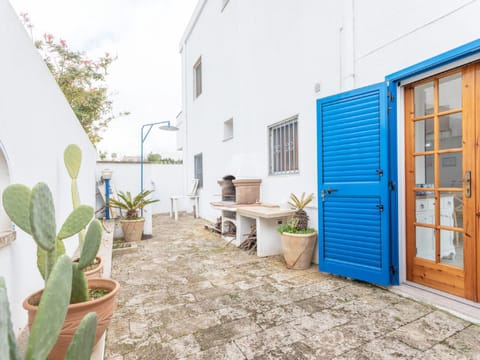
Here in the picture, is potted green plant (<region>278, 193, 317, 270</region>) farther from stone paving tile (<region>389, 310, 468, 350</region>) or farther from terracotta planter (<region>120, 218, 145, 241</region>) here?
terracotta planter (<region>120, 218, 145, 241</region>)

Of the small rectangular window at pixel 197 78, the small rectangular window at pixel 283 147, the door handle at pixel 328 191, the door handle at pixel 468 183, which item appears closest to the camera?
the door handle at pixel 468 183

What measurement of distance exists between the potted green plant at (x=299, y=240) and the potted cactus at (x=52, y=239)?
2188mm

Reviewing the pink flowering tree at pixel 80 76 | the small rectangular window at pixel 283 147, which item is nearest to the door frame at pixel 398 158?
the small rectangular window at pixel 283 147

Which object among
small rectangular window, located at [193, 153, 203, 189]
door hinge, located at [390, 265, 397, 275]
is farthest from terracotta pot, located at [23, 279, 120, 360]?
small rectangular window, located at [193, 153, 203, 189]

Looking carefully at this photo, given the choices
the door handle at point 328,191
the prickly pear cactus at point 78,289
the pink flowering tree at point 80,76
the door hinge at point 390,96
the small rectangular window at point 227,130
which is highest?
the pink flowering tree at point 80,76

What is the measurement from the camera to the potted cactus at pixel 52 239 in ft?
3.54

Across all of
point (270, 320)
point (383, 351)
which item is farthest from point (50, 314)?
point (383, 351)

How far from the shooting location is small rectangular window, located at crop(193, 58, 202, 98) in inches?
314

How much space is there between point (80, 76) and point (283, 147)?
5.37m

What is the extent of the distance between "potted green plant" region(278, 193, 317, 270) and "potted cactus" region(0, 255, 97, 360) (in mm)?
2689

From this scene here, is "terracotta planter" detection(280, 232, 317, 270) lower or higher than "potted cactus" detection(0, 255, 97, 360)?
lower

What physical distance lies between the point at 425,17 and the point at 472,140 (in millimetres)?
1185

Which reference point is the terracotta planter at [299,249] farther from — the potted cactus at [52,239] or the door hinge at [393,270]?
the potted cactus at [52,239]

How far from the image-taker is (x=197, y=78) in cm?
820
